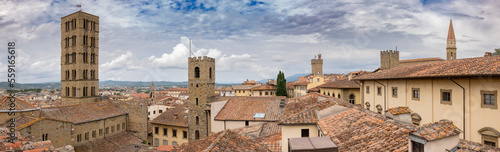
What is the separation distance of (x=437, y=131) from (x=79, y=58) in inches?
2347

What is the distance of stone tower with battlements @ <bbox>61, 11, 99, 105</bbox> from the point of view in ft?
166

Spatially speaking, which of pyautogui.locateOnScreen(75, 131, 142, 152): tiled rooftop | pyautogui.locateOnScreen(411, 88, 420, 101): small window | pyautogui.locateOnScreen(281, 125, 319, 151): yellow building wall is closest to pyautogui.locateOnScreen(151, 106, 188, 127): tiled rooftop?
pyautogui.locateOnScreen(75, 131, 142, 152): tiled rooftop

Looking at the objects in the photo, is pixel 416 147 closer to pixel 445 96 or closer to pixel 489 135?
pixel 489 135

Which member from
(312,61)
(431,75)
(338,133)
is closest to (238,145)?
(338,133)

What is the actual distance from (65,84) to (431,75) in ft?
204

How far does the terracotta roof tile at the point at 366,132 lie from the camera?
7.53 metres

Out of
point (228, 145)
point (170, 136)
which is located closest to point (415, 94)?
point (228, 145)

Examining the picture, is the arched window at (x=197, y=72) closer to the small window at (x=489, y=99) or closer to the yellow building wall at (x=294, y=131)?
the yellow building wall at (x=294, y=131)

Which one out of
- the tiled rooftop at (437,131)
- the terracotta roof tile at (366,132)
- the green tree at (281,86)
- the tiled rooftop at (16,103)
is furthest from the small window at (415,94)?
the green tree at (281,86)

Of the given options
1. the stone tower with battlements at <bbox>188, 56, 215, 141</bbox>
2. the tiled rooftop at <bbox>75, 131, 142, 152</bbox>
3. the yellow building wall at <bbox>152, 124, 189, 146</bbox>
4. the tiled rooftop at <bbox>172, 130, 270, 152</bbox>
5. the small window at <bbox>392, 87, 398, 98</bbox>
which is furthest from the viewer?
the yellow building wall at <bbox>152, 124, 189, 146</bbox>

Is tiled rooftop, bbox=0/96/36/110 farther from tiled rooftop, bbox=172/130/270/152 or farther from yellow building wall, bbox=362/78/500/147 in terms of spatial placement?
yellow building wall, bbox=362/78/500/147

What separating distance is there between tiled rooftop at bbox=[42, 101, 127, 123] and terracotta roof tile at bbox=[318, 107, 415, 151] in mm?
32205

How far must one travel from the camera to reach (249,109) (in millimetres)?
33781

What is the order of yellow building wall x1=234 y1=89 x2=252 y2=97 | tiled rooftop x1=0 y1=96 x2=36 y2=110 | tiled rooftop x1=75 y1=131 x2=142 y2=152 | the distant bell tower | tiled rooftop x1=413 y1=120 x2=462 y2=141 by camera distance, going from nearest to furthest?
tiled rooftop x1=413 y1=120 x2=462 y2=141, tiled rooftop x1=0 y1=96 x2=36 y2=110, tiled rooftop x1=75 y1=131 x2=142 y2=152, the distant bell tower, yellow building wall x1=234 y1=89 x2=252 y2=97
